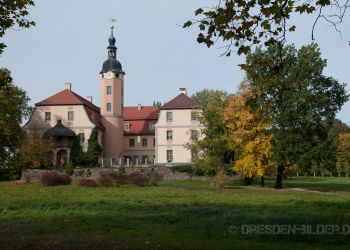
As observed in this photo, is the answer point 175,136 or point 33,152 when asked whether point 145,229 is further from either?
point 175,136

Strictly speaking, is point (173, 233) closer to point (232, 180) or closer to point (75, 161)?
point (232, 180)

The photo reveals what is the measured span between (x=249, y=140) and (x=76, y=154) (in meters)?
25.6

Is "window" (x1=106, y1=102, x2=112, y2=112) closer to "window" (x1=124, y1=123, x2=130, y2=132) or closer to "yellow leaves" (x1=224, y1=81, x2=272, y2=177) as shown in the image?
"window" (x1=124, y1=123, x2=130, y2=132)

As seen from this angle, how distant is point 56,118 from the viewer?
201ft

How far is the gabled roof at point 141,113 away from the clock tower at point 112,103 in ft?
28.9

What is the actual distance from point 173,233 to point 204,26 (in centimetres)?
654

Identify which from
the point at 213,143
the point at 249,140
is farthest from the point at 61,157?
the point at 249,140

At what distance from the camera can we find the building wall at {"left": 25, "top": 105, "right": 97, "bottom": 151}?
60938mm

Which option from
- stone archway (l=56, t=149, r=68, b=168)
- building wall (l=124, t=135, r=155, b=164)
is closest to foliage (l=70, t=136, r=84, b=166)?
stone archway (l=56, t=149, r=68, b=168)

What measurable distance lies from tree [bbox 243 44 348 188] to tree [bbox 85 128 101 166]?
83.9 ft

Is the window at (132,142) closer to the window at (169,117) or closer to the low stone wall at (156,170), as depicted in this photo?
the window at (169,117)

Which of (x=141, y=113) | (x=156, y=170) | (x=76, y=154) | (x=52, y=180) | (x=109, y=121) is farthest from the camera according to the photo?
(x=141, y=113)

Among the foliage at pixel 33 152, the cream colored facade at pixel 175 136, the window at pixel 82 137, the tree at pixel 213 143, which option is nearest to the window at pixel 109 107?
the window at pixel 82 137

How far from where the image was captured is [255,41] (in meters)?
7.88
